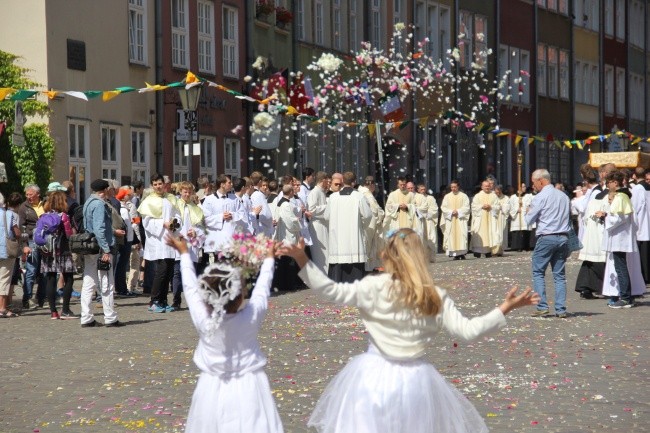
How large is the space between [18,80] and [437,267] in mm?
9427

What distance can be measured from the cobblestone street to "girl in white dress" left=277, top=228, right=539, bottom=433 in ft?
1.49

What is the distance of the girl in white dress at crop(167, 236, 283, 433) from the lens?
7.15 m

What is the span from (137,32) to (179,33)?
6.18 ft

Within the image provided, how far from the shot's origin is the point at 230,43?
34719 mm

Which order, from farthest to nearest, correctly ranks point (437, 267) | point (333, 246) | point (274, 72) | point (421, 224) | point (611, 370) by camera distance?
1. point (274, 72)
2. point (421, 224)
3. point (437, 267)
4. point (333, 246)
5. point (611, 370)

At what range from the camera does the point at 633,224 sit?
19422mm

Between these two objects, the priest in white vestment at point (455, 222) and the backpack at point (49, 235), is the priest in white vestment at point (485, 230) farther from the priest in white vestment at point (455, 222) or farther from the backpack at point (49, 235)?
the backpack at point (49, 235)

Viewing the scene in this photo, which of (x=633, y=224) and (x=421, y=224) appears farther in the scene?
(x=421, y=224)

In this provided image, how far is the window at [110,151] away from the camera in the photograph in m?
29.2

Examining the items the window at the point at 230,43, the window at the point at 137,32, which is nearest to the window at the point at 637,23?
the window at the point at 230,43

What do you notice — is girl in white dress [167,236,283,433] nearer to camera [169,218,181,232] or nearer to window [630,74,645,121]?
camera [169,218,181,232]

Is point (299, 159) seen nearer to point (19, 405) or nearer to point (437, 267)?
point (437, 267)

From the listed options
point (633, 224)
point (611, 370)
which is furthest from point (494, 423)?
point (633, 224)

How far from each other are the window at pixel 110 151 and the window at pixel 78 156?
0.82m
